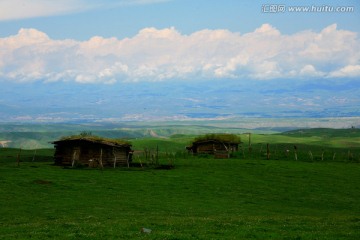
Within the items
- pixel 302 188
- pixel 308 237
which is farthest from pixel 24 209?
pixel 302 188

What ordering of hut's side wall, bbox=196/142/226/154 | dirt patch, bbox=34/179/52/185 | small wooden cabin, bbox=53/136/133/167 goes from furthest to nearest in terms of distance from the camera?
hut's side wall, bbox=196/142/226/154 < small wooden cabin, bbox=53/136/133/167 < dirt patch, bbox=34/179/52/185

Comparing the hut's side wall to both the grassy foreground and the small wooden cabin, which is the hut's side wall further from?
the small wooden cabin

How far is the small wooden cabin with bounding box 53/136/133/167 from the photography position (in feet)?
249

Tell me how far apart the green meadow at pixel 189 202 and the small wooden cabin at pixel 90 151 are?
5.22 metres

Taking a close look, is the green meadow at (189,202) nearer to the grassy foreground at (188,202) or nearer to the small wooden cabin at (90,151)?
the grassy foreground at (188,202)

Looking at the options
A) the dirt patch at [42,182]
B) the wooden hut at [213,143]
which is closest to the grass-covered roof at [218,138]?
the wooden hut at [213,143]

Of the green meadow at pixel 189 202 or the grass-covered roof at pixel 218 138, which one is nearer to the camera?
the green meadow at pixel 189 202

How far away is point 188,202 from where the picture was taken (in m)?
42.0

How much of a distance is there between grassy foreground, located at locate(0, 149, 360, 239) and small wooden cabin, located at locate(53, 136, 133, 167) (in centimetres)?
825

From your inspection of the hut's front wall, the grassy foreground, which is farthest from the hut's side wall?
the hut's front wall

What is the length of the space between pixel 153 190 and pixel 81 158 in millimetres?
29613

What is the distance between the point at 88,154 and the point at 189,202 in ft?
123

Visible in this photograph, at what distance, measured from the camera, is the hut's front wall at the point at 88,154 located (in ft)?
250

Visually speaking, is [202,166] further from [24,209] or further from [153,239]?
[153,239]
